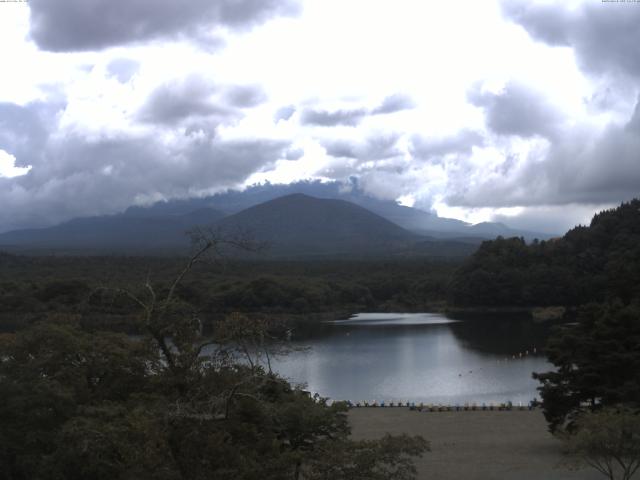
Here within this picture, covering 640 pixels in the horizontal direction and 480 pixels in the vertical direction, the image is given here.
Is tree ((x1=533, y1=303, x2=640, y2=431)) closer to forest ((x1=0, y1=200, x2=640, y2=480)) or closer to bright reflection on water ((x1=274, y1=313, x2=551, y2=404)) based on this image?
forest ((x1=0, y1=200, x2=640, y2=480))

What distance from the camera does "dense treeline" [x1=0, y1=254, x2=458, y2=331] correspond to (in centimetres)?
4741

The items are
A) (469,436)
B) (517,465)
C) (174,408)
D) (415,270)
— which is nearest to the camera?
(174,408)

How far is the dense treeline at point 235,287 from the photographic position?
156ft

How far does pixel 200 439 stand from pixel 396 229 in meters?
181

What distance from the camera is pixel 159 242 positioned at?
158625mm

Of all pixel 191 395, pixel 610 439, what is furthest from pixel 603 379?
pixel 191 395

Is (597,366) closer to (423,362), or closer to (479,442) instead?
(479,442)

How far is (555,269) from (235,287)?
26642mm

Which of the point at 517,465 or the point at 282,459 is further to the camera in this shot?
the point at 517,465

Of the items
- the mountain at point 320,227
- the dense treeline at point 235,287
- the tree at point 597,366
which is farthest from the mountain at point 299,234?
the tree at point 597,366

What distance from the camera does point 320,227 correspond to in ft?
590

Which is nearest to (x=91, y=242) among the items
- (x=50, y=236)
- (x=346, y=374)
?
(x=50, y=236)

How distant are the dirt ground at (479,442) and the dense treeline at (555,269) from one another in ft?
125

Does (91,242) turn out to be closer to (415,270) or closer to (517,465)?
(415,270)
